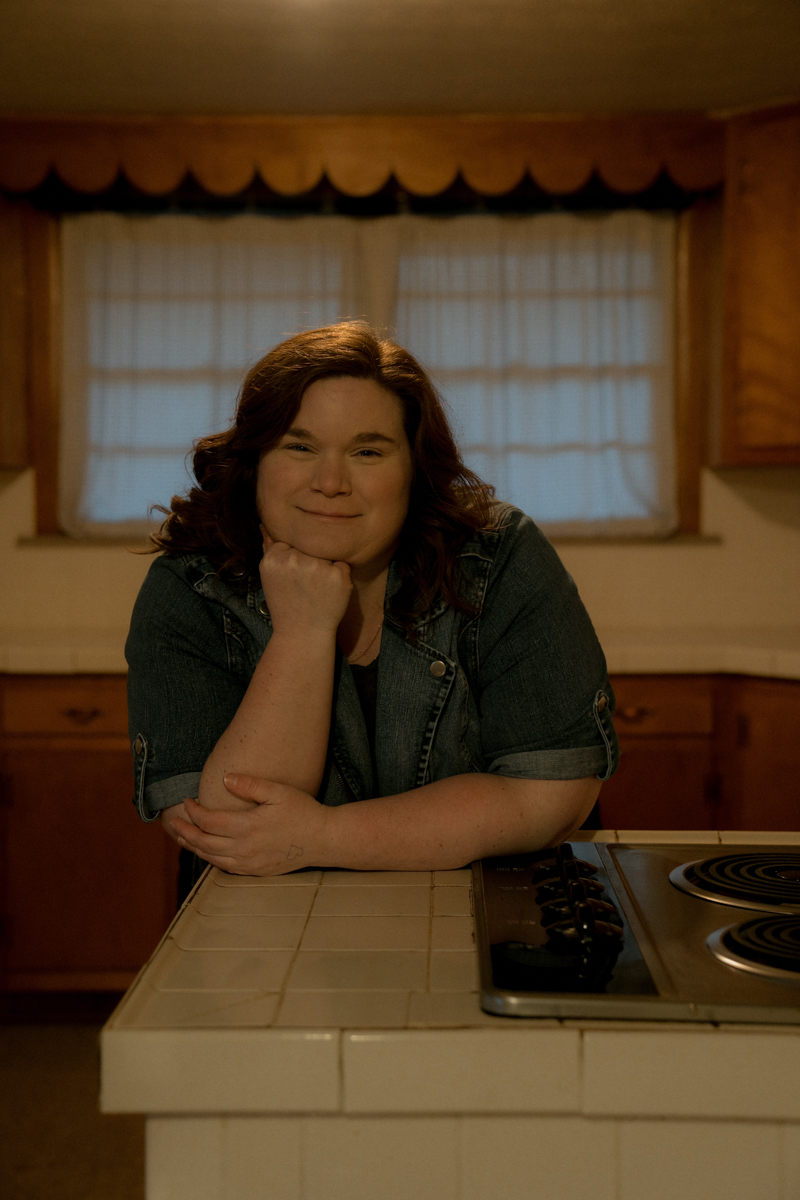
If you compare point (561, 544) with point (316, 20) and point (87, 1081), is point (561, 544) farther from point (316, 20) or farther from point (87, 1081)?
point (87, 1081)

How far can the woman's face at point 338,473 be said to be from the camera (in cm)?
122

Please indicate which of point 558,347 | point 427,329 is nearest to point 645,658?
point 558,347

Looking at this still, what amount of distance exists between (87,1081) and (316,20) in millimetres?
2547

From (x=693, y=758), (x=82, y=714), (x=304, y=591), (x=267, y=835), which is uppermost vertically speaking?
(x=304, y=591)

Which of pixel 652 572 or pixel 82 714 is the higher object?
pixel 652 572

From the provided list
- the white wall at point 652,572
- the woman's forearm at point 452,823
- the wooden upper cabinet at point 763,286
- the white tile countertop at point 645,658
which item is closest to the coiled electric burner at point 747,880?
the woman's forearm at point 452,823

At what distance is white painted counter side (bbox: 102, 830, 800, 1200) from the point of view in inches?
23.3

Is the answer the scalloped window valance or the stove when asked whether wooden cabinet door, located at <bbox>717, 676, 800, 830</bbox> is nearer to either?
the scalloped window valance

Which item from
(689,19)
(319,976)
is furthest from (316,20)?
(319,976)

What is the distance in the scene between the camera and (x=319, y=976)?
68 centimetres

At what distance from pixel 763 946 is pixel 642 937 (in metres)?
0.08

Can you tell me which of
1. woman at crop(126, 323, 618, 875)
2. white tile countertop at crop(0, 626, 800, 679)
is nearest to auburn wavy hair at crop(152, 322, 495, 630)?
woman at crop(126, 323, 618, 875)

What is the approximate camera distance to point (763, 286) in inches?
109

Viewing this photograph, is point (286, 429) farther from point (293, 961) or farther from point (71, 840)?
point (71, 840)
